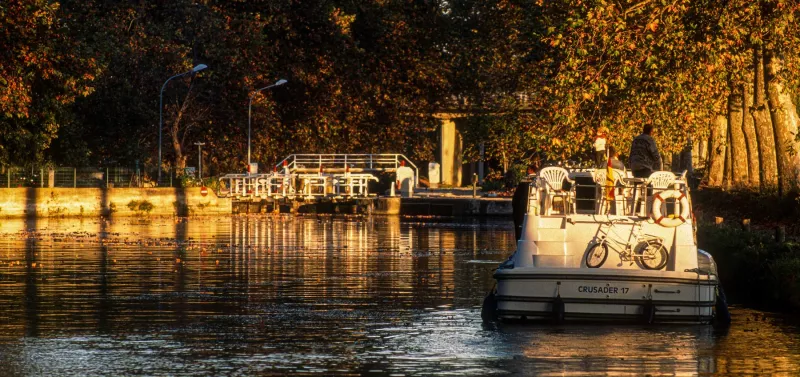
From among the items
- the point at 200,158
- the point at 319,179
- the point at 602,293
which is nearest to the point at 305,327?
the point at 602,293

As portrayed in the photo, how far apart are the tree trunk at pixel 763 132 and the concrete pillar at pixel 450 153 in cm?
5347

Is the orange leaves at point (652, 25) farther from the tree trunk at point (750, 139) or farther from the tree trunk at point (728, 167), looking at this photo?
the tree trunk at point (728, 167)

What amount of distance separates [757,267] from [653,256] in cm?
497

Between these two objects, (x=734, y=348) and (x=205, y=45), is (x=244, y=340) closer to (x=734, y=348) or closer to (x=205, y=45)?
(x=734, y=348)

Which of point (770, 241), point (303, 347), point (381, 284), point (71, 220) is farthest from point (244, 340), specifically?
point (71, 220)

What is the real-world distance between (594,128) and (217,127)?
39332 millimetres

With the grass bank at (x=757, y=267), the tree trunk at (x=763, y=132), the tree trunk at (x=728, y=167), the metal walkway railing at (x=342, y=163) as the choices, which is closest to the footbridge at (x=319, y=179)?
the metal walkway railing at (x=342, y=163)

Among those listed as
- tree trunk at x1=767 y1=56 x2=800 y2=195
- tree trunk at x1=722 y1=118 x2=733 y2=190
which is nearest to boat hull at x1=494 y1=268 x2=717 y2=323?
tree trunk at x1=767 y1=56 x2=800 y2=195

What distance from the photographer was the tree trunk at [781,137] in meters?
35.1

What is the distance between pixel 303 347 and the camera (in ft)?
57.1

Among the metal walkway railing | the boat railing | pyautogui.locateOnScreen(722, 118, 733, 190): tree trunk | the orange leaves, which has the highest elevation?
the orange leaves

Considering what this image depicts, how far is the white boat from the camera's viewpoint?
63.2ft

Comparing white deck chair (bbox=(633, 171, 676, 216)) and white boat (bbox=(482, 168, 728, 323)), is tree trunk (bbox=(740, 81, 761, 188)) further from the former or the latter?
white boat (bbox=(482, 168, 728, 323))

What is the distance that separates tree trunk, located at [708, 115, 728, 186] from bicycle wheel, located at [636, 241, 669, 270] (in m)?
29.8
